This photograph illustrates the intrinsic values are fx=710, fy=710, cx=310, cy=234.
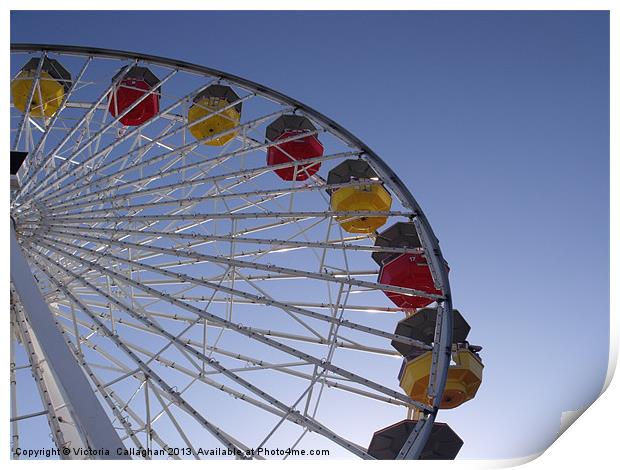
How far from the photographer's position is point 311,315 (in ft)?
31.3

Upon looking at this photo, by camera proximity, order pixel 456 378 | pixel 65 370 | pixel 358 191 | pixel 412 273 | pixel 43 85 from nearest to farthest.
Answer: pixel 65 370
pixel 456 378
pixel 412 273
pixel 358 191
pixel 43 85

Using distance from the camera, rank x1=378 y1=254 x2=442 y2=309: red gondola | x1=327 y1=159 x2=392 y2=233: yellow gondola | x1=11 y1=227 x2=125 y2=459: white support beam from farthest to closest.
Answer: x1=327 y1=159 x2=392 y2=233: yellow gondola
x1=378 y1=254 x2=442 y2=309: red gondola
x1=11 y1=227 x2=125 y2=459: white support beam

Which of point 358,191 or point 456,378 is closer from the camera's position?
point 456,378

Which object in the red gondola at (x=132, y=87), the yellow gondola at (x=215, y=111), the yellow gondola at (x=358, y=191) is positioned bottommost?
the yellow gondola at (x=358, y=191)

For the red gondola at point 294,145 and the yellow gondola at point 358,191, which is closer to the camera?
the yellow gondola at point 358,191

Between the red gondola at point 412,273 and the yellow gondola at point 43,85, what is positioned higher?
the yellow gondola at point 43,85

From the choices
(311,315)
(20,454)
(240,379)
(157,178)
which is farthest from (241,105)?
(20,454)

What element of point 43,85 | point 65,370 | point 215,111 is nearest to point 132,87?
point 215,111

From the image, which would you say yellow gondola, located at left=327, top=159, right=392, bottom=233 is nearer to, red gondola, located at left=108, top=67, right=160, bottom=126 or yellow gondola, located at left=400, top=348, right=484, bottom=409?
yellow gondola, located at left=400, top=348, right=484, bottom=409

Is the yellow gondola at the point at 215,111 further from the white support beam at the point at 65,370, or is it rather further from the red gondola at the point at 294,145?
the white support beam at the point at 65,370

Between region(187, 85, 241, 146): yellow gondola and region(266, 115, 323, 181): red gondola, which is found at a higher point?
region(187, 85, 241, 146): yellow gondola

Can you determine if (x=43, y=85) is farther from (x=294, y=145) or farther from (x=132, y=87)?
(x=294, y=145)

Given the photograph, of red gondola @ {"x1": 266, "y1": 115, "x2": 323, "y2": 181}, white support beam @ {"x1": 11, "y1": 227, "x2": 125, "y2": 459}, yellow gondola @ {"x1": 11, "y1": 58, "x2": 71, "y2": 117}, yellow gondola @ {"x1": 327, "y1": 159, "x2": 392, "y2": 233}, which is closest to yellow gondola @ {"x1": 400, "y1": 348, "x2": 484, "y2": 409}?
yellow gondola @ {"x1": 327, "y1": 159, "x2": 392, "y2": 233}

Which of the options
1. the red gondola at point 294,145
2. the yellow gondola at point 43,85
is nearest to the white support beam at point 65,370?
the yellow gondola at point 43,85
